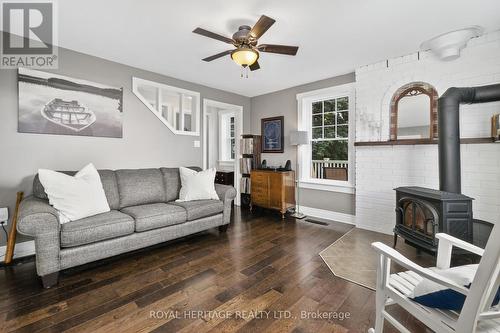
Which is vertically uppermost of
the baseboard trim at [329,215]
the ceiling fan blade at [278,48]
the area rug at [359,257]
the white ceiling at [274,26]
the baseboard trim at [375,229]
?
the white ceiling at [274,26]

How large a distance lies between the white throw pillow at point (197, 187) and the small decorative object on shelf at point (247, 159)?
158 cm

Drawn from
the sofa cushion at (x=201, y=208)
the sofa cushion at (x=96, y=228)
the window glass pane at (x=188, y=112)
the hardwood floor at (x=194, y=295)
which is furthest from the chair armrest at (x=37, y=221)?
the window glass pane at (x=188, y=112)

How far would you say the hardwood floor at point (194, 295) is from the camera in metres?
1.59

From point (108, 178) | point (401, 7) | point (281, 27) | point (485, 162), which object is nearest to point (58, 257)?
point (108, 178)

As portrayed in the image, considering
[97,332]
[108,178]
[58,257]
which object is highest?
[108,178]

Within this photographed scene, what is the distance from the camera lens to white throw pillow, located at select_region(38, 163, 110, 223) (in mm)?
2270

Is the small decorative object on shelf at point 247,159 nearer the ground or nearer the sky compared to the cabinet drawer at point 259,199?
nearer the sky

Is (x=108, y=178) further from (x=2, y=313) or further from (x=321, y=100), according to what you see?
(x=321, y=100)

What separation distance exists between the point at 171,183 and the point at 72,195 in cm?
131

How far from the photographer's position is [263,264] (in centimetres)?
245

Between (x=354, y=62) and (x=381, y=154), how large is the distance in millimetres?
1421

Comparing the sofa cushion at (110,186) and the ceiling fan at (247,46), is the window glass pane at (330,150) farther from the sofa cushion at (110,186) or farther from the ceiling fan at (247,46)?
the sofa cushion at (110,186)

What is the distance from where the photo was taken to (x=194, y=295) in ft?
6.30

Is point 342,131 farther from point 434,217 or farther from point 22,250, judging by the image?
point 22,250
